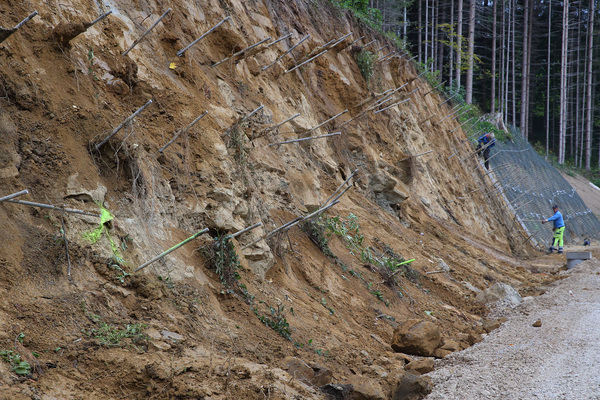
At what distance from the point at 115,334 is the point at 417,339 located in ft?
12.0

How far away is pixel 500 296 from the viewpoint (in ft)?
31.5

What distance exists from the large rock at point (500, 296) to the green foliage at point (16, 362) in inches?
319

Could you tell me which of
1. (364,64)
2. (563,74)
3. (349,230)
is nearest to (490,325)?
(349,230)

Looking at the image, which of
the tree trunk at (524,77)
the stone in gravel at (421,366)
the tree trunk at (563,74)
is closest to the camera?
the stone in gravel at (421,366)

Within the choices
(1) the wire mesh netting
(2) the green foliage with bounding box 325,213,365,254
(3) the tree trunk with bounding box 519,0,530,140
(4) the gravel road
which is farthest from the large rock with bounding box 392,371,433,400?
(3) the tree trunk with bounding box 519,0,530,140

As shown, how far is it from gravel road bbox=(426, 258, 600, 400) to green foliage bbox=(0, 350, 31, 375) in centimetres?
333

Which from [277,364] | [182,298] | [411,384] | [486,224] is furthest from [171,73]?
[486,224]

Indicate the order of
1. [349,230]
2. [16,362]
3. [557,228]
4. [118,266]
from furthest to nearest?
[557,228]
[349,230]
[118,266]
[16,362]

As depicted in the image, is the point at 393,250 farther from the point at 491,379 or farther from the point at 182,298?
the point at 182,298

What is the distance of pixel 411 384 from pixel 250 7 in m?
8.73

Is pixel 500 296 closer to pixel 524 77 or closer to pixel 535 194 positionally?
pixel 535 194

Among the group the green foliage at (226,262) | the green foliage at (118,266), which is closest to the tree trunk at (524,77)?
the green foliage at (226,262)

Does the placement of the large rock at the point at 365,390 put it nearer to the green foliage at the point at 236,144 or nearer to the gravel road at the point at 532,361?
the gravel road at the point at 532,361

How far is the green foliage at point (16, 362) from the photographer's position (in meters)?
3.23
